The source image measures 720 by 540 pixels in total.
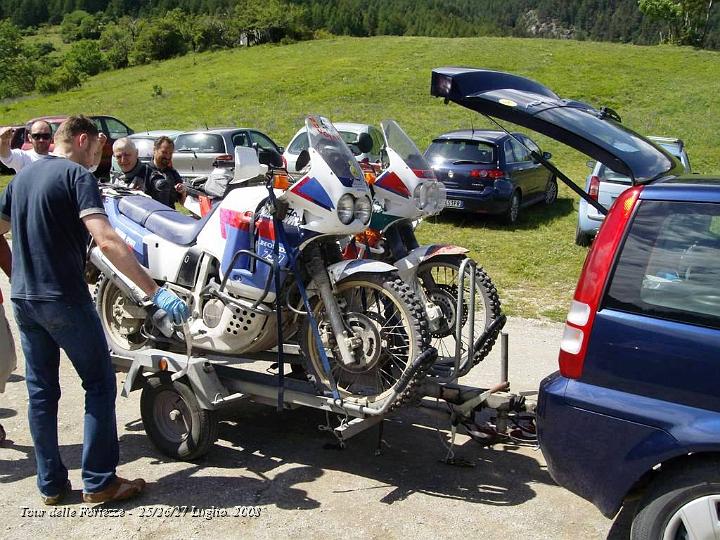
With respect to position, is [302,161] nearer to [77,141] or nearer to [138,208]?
[77,141]

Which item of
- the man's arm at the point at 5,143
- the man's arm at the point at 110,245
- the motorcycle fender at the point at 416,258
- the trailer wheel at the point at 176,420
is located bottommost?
the trailer wheel at the point at 176,420

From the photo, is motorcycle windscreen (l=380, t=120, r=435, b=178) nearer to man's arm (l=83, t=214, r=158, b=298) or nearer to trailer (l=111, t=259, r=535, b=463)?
trailer (l=111, t=259, r=535, b=463)

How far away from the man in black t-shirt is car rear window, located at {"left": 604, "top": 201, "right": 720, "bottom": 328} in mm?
2207

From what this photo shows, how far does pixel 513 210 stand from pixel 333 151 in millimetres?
9496

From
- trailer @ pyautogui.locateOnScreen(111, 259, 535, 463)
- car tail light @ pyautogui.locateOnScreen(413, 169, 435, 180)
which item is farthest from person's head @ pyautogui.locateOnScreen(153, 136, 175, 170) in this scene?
car tail light @ pyautogui.locateOnScreen(413, 169, 435, 180)

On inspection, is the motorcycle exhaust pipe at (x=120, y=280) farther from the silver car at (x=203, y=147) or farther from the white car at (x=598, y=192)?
the silver car at (x=203, y=147)

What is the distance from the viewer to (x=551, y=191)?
15.8 metres

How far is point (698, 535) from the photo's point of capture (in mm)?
2963

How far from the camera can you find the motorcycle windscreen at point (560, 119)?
12.5 ft

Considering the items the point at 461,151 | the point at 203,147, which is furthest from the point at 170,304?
the point at 203,147

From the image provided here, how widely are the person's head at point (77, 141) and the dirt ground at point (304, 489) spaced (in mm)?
1866

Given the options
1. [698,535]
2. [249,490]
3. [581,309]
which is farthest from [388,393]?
[698,535]

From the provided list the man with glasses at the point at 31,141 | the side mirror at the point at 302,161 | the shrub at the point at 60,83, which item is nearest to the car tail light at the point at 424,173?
the side mirror at the point at 302,161

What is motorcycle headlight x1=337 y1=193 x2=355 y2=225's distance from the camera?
434 centimetres
